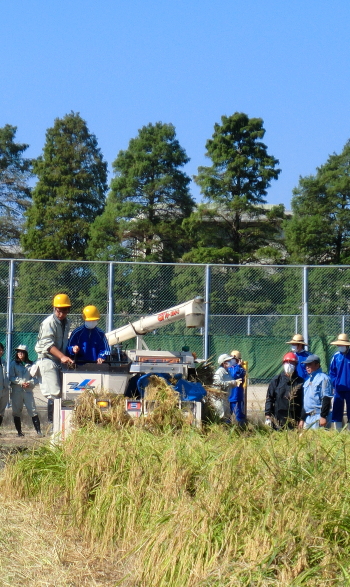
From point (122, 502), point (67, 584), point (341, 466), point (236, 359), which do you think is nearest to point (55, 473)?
point (122, 502)

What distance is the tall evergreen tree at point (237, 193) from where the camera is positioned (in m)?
36.2

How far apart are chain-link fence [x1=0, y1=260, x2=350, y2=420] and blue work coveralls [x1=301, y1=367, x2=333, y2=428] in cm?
343

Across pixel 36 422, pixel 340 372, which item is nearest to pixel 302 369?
pixel 340 372

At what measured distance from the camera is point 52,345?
9.87 metres

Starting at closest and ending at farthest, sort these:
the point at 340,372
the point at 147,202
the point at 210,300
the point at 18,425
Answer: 1. the point at 340,372
2. the point at 18,425
3. the point at 210,300
4. the point at 147,202

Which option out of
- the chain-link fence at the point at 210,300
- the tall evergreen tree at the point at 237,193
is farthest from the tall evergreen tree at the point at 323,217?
the chain-link fence at the point at 210,300

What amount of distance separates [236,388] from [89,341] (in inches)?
116

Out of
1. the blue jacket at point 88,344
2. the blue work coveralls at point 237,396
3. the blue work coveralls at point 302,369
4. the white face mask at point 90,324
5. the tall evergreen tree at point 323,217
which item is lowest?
the blue work coveralls at point 237,396

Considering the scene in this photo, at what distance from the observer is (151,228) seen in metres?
36.7

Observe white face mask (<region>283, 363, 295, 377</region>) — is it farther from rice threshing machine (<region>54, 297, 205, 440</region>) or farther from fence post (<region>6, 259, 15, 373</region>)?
fence post (<region>6, 259, 15, 373</region>)

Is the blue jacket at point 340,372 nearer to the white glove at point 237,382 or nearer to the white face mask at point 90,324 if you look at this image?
the white glove at point 237,382

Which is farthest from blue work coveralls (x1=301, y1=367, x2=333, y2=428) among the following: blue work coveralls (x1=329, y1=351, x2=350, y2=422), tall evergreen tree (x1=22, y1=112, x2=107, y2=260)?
tall evergreen tree (x1=22, y1=112, x2=107, y2=260)

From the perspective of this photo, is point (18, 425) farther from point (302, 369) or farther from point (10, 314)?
point (302, 369)

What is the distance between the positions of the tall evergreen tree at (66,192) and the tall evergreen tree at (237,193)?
692cm
